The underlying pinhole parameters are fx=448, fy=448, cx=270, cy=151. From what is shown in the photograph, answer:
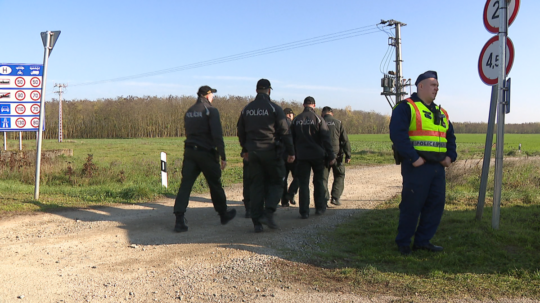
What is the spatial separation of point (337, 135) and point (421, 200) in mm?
3890

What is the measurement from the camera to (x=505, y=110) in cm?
592

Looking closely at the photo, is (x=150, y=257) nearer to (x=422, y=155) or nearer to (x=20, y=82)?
Answer: (x=422, y=155)

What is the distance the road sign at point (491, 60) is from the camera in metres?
5.95

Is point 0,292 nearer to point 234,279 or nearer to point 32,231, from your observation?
point 234,279

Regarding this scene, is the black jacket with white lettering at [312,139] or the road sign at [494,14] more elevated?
the road sign at [494,14]

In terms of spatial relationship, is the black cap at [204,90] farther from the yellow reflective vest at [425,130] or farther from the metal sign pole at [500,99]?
the metal sign pole at [500,99]

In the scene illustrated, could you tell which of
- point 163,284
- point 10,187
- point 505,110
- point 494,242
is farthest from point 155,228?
point 10,187

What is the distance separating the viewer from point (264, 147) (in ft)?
20.8

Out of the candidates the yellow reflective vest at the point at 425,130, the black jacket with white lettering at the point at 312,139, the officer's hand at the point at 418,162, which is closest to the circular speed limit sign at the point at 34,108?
the black jacket with white lettering at the point at 312,139

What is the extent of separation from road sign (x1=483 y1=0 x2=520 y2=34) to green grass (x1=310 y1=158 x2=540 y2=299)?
9.01ft

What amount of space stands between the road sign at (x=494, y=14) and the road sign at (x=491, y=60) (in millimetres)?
194

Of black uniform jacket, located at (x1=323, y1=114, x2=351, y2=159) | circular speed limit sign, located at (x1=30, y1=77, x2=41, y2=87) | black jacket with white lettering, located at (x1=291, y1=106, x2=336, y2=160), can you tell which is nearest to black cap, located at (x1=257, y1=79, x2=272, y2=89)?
black jacket with white lettering, located at (x1=291, y1=106, x2=336, y2=160)

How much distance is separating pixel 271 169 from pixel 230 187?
545 centimetres

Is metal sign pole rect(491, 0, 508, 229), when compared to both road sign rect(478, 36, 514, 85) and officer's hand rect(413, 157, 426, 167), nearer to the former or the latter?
road sign rect(478, 36, 514, 85)
